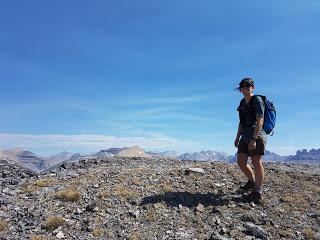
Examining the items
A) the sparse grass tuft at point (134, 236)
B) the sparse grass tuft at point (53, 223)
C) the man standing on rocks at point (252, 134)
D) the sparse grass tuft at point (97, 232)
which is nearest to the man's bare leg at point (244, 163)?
the man standing on rocks at point (252, 134)

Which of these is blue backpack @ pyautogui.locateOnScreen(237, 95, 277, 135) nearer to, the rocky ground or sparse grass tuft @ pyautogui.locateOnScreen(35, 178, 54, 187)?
the rocky ground

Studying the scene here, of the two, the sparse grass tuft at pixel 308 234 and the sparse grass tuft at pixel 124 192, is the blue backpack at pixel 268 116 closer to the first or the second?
the sparse grass tuft at pixel 308 234

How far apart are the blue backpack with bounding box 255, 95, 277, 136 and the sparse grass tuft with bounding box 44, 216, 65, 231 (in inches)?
279

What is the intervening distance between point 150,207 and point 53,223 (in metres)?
3.07

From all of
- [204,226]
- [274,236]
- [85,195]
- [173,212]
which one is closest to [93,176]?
[85,195]

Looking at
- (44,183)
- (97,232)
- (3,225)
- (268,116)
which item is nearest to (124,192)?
(97,232)

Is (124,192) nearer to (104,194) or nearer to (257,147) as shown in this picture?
(104,194)

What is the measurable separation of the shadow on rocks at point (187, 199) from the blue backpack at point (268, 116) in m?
2.84

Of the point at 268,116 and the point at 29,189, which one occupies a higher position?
the point at 268,116

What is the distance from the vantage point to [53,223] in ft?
34.1

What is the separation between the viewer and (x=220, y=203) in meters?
12.9

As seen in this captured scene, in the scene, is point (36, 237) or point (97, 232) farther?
point (97, 232)

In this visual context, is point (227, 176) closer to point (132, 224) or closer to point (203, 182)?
point (203, 182)

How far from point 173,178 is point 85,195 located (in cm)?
383
